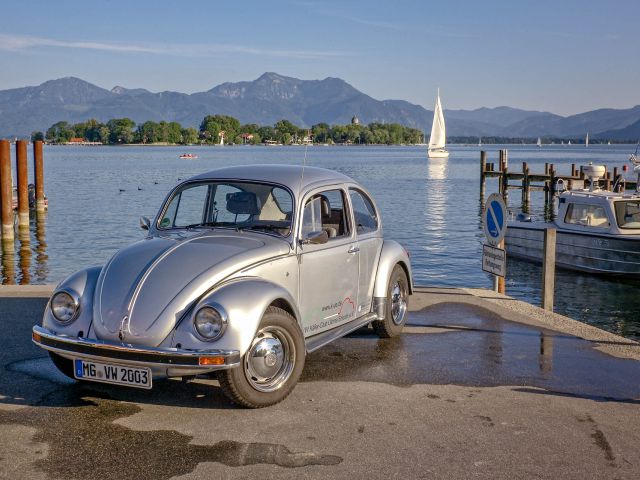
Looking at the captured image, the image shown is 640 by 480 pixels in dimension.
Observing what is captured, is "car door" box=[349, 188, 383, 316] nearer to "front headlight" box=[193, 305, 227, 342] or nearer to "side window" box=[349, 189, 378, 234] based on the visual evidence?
"side window" box=[349, 189, 378, 234]

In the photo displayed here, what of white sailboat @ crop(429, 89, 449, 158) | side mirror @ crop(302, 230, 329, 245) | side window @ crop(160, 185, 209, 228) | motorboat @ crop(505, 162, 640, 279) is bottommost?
motorboat @ crop(505, 162, 640, 279)

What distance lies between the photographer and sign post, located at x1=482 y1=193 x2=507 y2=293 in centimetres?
1031

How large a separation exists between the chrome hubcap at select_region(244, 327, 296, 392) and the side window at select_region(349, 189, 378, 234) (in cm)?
214

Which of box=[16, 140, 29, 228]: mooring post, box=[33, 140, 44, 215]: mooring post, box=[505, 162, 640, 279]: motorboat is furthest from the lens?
box=[33, 140, 44, 215]: mooring post

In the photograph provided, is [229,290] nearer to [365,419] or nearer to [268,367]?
[268,367]

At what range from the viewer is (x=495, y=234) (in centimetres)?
1050

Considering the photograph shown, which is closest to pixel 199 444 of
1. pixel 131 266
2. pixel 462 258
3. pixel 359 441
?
pixel 359 441

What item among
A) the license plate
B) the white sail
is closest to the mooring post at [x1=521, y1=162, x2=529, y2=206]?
the license plate

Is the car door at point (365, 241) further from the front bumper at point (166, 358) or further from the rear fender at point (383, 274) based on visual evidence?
the front bumper at point (166, 358)

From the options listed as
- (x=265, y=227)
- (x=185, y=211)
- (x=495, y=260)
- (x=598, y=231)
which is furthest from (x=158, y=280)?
(x=598, y=231)

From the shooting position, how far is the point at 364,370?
7.36m

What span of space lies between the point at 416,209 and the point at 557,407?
44427mm

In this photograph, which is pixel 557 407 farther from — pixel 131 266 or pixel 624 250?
pixel 624 250

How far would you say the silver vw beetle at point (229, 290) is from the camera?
19.0ft
